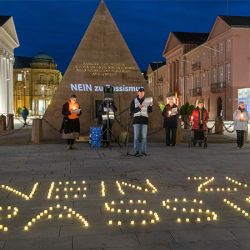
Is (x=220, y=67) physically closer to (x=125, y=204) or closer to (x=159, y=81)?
(x=159, y=81)

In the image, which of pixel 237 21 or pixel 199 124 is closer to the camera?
pixel 199 124

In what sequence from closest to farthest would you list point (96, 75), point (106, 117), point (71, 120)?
1. point (71, 120)
2. point (106, 117)
3. point (96, 75)

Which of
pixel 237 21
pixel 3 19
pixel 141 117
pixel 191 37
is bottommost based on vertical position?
pixel 141 117

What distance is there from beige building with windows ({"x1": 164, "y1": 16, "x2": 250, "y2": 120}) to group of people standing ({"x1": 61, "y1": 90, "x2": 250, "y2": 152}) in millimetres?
30250

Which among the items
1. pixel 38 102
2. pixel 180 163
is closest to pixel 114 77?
pixel 180 163

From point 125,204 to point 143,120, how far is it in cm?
639

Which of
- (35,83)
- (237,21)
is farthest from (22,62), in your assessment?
(237,21)

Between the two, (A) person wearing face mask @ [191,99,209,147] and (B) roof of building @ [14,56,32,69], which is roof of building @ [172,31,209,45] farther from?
(A) person wearing face mask @ [191,99,209,147]

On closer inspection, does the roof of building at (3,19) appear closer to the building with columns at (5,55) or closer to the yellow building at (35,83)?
the building with columns at (5,55)

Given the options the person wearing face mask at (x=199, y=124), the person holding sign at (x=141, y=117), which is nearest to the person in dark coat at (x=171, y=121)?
the person wearing face mask at (x=199, y=124)

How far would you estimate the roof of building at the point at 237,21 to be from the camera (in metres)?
57.6

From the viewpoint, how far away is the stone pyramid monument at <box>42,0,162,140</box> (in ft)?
59.0

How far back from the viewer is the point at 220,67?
62469 mm

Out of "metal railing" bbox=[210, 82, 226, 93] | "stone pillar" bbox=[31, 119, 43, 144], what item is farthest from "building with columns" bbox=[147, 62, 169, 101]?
"stone pillar" bbox=[31, 119, 43, 144]
